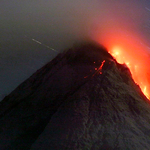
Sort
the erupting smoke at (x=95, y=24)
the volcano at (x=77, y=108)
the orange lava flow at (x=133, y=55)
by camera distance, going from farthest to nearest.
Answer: the orange lava flow at (x=133, y=55), the erupting smoke at (x=95, y=24), the volcano at (x=77, y=108)

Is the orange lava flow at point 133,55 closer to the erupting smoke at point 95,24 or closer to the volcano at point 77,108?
the erupting smoke at point 95,24

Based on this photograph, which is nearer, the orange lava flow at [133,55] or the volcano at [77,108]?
the volcano at [77,108]

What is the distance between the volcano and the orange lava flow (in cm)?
79

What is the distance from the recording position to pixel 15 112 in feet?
16.4

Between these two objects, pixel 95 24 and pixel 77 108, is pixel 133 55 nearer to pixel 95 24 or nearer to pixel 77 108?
pixel 95 24

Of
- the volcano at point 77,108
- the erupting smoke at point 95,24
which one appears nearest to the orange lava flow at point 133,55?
the erupting smoke at point 95,24

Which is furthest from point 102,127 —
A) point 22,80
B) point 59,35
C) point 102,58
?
point 59,35

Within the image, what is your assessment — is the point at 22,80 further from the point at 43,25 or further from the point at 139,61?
the point at 139,61

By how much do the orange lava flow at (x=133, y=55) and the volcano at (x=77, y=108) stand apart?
789 mm

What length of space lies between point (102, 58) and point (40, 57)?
6.24 ft

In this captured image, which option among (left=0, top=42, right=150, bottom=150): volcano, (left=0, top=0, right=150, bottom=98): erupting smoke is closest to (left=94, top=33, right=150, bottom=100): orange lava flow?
(left=0, top=0, right=150, bottom=98): erupting smoke

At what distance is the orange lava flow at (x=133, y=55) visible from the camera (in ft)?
22.2

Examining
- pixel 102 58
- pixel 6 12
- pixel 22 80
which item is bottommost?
pixel 22 80

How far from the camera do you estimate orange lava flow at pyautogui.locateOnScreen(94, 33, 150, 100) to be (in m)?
6.77
